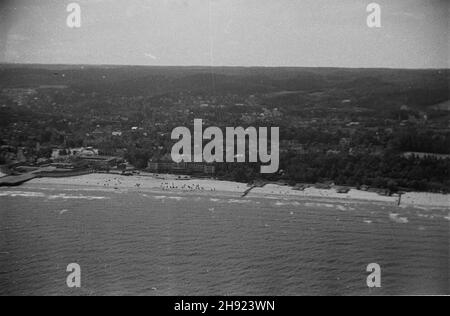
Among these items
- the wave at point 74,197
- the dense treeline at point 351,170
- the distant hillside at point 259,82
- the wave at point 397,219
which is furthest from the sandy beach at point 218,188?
the distant hillside at point 259,82

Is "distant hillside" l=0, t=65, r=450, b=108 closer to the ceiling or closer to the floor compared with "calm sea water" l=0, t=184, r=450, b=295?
closer to the ceiling

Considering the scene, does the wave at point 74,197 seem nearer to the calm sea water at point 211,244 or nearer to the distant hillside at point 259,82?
the calm sea water at point 211,244

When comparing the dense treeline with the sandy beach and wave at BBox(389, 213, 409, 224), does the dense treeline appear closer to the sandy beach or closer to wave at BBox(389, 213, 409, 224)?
the sandy beach

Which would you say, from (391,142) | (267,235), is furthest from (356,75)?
(267,235)

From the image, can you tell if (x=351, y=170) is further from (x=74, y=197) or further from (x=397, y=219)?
(x=74, y=197)

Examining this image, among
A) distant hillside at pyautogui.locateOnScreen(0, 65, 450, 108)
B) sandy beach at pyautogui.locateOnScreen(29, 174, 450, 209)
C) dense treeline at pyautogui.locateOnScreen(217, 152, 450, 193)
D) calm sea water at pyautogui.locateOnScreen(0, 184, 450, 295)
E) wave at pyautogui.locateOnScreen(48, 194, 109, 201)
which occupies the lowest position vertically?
calm sea water at pyautogui.locateOnScreen(0, 184, 450, 295)

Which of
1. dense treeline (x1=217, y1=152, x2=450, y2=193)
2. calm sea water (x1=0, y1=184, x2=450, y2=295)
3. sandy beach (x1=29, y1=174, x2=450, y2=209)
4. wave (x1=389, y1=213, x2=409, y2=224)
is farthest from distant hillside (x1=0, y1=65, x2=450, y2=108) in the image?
wave (x1=389, y1=213, x2=409, y2=224)

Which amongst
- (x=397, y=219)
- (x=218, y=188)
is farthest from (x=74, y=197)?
(x=397, y=219)

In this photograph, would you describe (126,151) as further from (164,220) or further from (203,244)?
(203,244)
